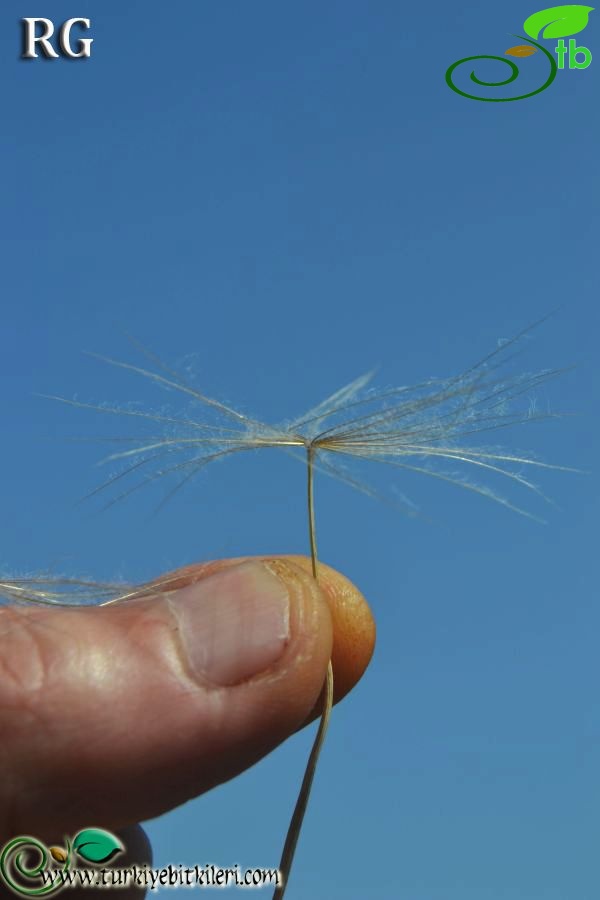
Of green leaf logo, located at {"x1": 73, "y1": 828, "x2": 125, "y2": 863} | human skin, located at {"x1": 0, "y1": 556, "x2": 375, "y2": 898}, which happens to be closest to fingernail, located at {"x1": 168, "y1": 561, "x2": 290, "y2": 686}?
human skin, located at {"x1": 0, "y1": 556, "x2": 375, "y2": 898}

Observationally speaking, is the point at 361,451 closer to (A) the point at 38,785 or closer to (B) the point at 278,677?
(B) the point at 278,677

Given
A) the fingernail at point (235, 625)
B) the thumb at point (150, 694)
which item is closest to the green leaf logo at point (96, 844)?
the thumb at point (150, 694)

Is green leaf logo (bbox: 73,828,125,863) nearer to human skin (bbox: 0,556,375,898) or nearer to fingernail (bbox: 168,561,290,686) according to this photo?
human skin (bbox: 0,556,375,898)

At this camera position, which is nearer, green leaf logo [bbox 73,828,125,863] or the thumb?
the thumb

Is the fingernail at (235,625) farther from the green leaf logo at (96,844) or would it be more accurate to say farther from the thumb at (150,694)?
the green leaf logo at (96,844)

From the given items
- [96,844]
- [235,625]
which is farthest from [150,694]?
[96,844]

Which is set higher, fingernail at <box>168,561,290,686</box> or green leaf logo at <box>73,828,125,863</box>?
fingernail at <box>168,561,290,686</box>

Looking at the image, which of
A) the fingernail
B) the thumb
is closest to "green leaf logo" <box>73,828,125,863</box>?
the thumb
